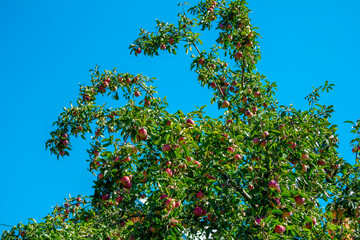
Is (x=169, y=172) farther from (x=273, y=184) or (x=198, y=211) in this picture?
(x=273, y=184)

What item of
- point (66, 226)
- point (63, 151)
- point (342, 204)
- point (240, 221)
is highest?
point (63, 151)

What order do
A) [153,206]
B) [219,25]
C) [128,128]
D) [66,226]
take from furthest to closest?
[219,25]
[66,226]
[128,128]
[153,206]

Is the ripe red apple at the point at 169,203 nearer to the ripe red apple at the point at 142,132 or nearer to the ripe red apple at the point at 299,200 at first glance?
the ripe red apple at the point at 142,132

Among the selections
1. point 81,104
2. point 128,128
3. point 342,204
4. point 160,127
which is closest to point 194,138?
point 160,127

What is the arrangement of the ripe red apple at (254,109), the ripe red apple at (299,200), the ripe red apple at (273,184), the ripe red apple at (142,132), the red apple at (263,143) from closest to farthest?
the ripe red apple at (273,184), the ripe red apple at (142,132), the ripe red apple at (299,200), the red apple at (263,143), the ripe red apple at (254,109)

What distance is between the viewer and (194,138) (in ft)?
15.8

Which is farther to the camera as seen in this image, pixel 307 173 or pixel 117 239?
pixel 307 173

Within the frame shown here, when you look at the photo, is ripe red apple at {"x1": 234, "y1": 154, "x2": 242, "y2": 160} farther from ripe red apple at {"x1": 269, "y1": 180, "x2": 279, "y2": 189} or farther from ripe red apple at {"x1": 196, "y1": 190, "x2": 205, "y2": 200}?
ripe red apple at {"x1": 196, "y1": 190, "x2": 205, "y2": 200}

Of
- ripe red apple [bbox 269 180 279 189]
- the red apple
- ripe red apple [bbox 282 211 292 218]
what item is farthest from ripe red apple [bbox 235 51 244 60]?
ripe red apple [bbox 282 211 292 218]

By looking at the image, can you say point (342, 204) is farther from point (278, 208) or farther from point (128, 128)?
point (128, 128)

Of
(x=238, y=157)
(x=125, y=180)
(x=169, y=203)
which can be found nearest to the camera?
(x=169, y=203)

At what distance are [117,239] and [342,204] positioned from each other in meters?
2.96

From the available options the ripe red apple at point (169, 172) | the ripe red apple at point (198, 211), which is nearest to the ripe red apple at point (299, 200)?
the ripe red apple at point (198, 211)

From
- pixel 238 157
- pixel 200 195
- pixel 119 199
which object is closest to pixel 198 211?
pixel 200 195
